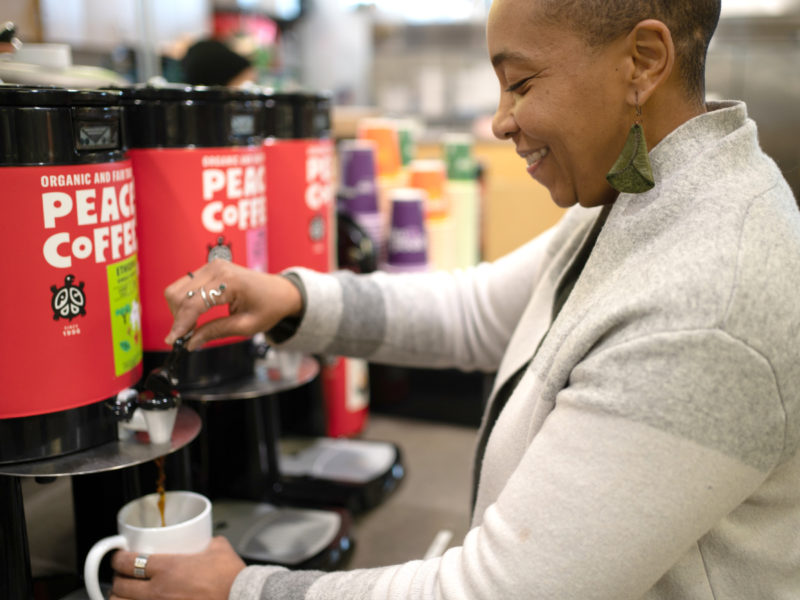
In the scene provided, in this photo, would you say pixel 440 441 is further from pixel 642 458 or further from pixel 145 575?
pixel 642 458

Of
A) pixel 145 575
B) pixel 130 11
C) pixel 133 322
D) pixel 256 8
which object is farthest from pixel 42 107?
pixel 256 8

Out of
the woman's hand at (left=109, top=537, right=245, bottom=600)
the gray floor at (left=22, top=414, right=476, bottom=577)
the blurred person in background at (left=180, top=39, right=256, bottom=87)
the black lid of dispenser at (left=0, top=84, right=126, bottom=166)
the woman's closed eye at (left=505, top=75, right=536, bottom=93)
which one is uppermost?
the blurred person in background at (left=180, top=39, right=256, bottom=87)

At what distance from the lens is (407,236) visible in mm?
1701

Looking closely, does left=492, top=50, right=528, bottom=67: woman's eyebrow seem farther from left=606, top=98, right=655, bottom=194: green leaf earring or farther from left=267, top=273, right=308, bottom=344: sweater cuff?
left=267, top=273, right=308, bottom=344: sweater cuff

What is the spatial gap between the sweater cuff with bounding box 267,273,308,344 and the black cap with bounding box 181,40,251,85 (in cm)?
98

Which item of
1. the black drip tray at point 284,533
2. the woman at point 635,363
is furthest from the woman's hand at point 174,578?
the black drip tray at point 284,533

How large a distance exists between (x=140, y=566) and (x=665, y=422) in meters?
0.49

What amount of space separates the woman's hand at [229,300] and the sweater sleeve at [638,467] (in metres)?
0.39

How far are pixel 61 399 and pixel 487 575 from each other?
393mm

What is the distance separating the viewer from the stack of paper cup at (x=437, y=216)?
1.83m

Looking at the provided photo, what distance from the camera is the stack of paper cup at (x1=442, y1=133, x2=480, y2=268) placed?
1914 millimetres

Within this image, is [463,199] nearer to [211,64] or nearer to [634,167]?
[211,64]

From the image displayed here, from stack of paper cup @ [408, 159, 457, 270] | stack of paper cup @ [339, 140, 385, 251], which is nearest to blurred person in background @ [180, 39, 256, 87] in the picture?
stack of paper cup @ [339, 140, 385, 251]

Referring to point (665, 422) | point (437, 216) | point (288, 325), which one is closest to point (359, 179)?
point (437, 216)
